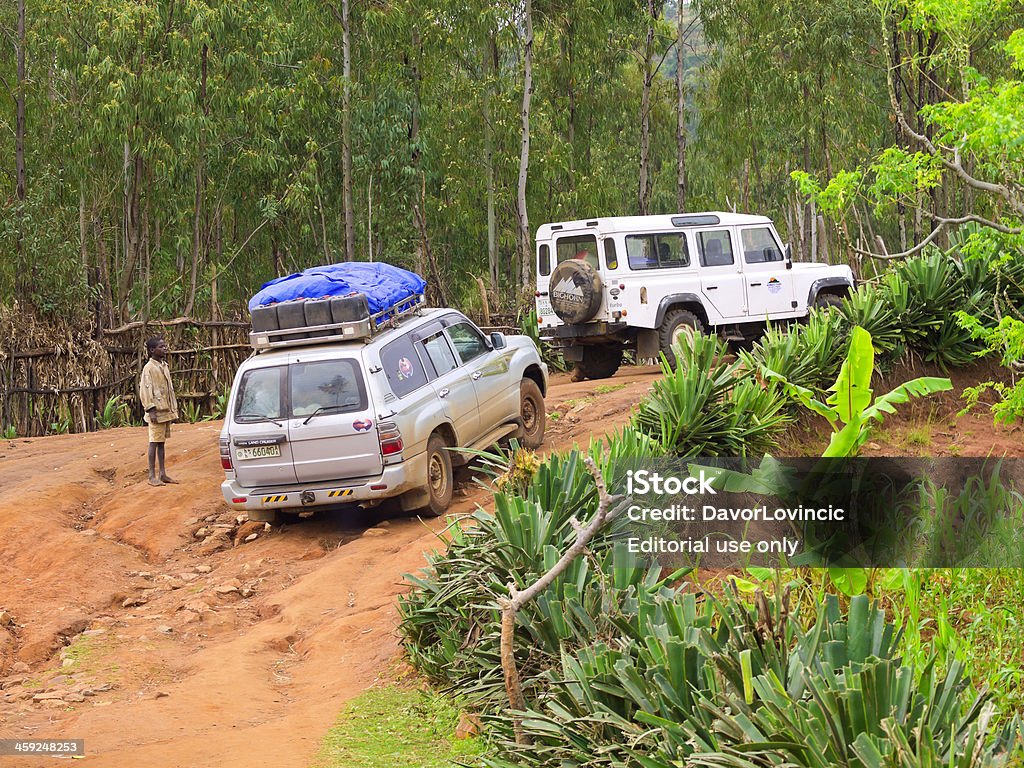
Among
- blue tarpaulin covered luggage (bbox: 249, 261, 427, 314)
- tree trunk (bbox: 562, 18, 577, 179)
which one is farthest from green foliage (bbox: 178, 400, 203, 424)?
tree trunk (bbox: 562, 18, 577, 179)

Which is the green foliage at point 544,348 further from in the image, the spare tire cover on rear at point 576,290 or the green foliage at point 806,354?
the green foliage at point 806,354

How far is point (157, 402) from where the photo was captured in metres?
12.5

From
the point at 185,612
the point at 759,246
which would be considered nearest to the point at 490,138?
the point at 759,246

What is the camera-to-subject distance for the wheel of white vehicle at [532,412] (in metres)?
12.9

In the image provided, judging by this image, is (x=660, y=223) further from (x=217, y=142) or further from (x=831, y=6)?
(x=831, y=6)

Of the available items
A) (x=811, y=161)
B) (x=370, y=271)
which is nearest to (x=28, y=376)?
Answer: (x=370, y=271)

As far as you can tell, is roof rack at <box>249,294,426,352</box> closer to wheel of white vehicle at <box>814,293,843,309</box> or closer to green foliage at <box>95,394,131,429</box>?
green foliage at <box>95,394,131,429</box>

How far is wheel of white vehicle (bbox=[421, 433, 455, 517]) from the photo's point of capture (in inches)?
428

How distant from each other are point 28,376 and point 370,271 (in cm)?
891

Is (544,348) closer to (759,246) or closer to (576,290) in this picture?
(576,290)

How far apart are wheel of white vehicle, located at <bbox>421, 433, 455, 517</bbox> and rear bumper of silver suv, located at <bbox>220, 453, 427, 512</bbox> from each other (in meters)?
0.21

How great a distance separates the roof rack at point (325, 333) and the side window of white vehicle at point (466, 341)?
91cm

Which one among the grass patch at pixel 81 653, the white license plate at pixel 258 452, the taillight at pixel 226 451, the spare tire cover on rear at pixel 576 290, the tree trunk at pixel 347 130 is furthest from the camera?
the tree trunk at pixel 347 130

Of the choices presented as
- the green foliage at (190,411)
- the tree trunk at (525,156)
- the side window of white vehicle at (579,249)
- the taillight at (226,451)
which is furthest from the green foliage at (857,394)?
the tree trunk at (525,156)
